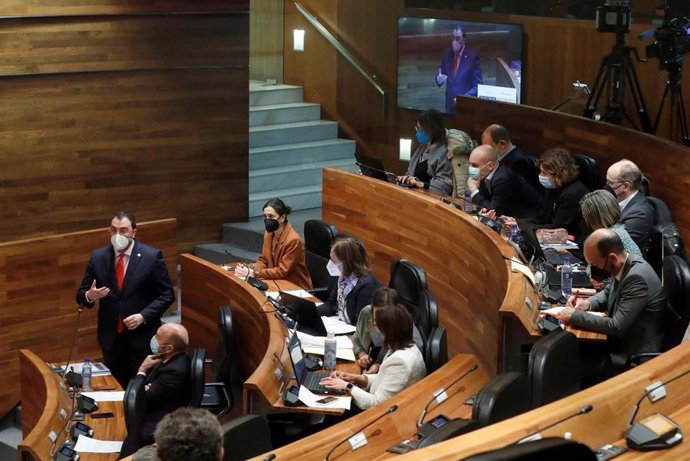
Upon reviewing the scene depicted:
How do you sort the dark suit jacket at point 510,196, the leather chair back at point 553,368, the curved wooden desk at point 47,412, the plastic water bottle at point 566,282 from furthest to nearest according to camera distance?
1. the dark suit jacket at point 510,196
2. the plastic water bottle at point 566,282
3. the curved wooden desk at point 47,412
4. the leather chair back at point 553,368

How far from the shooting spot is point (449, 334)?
7285 millimetres

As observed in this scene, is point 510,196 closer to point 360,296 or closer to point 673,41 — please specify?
point 673,41

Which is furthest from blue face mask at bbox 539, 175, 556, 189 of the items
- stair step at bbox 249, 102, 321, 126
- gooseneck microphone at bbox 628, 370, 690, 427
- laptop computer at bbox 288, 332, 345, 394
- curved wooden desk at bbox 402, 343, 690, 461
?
stair step at bbox 249, 102, 321, 126

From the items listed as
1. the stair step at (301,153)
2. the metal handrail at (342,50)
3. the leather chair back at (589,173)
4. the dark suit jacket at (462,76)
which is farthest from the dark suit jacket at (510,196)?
the stair step at (301,153)

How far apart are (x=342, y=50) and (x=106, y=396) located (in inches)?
212

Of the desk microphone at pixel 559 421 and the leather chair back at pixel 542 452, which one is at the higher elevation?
the leather chair back at pixel 542 452

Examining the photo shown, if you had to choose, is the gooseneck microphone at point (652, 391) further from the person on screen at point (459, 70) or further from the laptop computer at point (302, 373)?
the person on screen at point (459, 70)

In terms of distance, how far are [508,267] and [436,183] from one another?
2.33 metres

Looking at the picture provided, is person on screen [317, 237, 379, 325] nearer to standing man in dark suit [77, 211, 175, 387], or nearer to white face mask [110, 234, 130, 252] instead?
standing man in dark suit [77, 211, 175, 387]

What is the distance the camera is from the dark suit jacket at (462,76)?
392 inches

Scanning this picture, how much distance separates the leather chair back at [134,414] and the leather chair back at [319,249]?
6.41 ft

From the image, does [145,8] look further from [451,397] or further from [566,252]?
[451,397]

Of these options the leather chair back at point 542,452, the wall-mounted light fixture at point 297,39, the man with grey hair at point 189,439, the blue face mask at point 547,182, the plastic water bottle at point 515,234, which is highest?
the wall-mounted light fixture at point 297,39

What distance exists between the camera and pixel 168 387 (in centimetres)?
578
